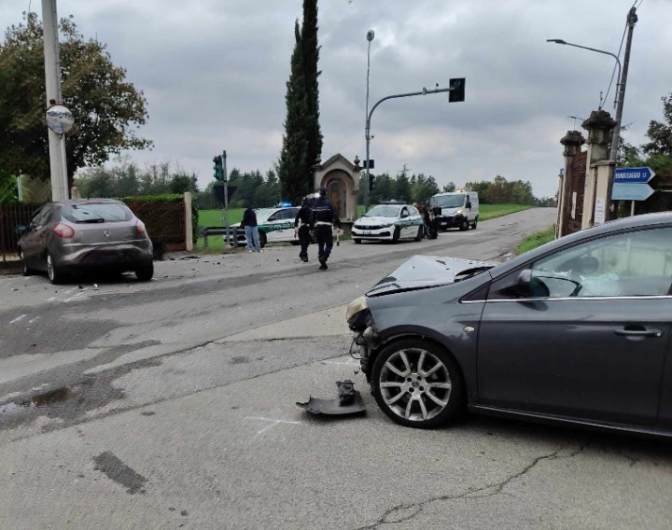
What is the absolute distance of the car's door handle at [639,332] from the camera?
139 inches

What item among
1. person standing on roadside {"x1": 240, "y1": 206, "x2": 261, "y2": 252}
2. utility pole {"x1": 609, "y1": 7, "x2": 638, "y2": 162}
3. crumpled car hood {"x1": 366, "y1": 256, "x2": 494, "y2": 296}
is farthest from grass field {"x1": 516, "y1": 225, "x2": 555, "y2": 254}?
crumpled car hood {"x1": 366, "y1": 256, "x2": 494, "y2": 296}

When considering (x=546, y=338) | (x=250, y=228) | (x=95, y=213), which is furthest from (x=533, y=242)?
(x=546, y=338)

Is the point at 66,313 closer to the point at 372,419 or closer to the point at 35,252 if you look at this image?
the point at 35,252

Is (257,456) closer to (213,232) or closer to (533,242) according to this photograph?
(533,242)

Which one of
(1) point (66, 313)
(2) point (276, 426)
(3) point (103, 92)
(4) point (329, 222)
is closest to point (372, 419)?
(2) point (276, 426)

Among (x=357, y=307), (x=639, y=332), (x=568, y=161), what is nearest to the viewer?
(x=639, y=332)

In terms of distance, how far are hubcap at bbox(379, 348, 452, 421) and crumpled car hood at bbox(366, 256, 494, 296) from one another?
55 cm

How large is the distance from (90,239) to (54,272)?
107 centimetres

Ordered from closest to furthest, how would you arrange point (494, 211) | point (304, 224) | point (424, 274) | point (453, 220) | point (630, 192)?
1. point (424, 274)
2. point (630, 192)
3. point (304, 224)
4. point (453, 220)
5. point (494, 211)

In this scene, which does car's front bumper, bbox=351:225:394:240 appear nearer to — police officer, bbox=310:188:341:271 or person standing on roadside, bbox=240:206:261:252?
person standing on roadside, bbox=240:206:261:252

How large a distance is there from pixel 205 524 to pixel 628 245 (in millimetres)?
3041

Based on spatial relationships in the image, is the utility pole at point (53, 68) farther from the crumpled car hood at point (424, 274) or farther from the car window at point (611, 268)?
the car window at point (611, 268)

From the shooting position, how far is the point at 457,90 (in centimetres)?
2536

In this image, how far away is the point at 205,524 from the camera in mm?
3121
